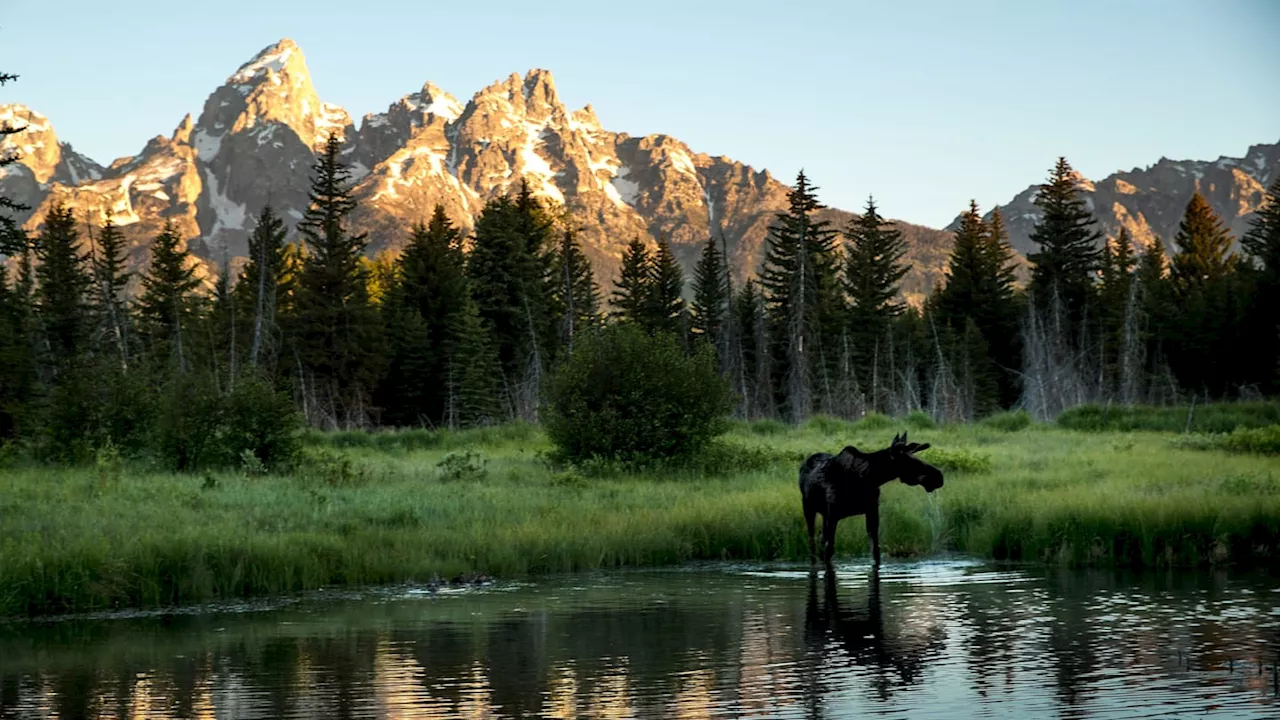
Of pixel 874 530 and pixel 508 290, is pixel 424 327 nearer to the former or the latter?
pixel 508 290

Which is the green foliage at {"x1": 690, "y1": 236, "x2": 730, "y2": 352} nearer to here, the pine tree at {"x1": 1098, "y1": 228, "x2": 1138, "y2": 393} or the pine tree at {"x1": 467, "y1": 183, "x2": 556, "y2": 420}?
the pine tree at {"x1": 467, "y1": 183, "x2": 556, "y2": 420}

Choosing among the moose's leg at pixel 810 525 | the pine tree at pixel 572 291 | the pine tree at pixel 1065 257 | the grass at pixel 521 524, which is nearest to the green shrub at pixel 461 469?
the grass at pixel 521 524

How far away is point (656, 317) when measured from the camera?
87812 millimetres

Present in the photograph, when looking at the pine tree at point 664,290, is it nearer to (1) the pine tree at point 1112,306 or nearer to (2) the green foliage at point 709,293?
(2) the green foliage at point 709,293

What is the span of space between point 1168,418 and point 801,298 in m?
20.2

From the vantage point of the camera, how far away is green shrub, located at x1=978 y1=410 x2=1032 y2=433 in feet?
161

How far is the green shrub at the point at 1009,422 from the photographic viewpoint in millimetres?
49031

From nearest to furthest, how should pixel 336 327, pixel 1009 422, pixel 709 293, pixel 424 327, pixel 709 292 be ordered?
pixel 1009 422, pixel 336 327, pixel 424 327, pixel 709 293, pixel 709 292

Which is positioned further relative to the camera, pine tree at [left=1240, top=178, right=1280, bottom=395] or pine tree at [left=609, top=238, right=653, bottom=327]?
pine tree at [left=609, top=238, right=653, bottom=327]

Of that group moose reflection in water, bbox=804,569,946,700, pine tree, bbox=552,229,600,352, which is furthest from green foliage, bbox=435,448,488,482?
pine tree, bbox=552,229,600,352

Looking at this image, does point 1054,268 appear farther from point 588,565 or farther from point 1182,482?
point 588,565

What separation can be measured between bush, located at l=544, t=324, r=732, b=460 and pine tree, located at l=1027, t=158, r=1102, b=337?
63648 millimetres

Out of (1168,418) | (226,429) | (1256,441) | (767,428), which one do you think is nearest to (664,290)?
(767,428)

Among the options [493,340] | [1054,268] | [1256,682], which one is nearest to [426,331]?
[493,340]
